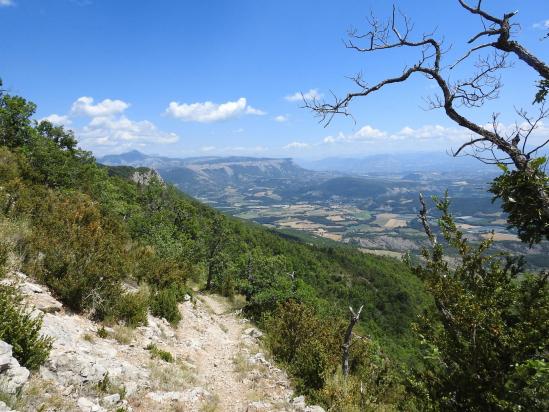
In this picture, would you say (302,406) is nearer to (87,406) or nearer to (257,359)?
(257,359)

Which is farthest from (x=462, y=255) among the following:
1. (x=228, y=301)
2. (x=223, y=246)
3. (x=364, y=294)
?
(x=364, y=294)

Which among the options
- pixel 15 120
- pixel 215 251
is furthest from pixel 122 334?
pixel 15 120

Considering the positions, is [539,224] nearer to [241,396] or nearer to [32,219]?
[241,396]

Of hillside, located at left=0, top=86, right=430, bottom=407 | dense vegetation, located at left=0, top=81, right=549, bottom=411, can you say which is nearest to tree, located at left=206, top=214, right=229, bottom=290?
hillside, located at left=0, top=86, right=430, bottom=407

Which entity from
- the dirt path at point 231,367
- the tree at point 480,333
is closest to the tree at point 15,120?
the dirt path at point 231,367

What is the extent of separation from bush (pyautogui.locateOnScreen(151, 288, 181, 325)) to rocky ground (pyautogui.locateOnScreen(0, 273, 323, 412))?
50cm

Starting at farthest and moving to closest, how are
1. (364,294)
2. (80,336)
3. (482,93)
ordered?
1. (364,294)
2. (80,336)
3. (482,93)

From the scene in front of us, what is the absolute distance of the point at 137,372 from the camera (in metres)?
8.34

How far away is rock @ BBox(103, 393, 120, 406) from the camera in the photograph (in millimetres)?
6515

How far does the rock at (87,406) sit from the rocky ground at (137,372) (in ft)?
0.05

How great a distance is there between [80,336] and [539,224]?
10.1 meters

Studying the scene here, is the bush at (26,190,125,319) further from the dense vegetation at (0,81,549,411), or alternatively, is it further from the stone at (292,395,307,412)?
the stone at (292,395,307,412)

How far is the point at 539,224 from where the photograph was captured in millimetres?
6332

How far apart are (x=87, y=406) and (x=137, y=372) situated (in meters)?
2.41
